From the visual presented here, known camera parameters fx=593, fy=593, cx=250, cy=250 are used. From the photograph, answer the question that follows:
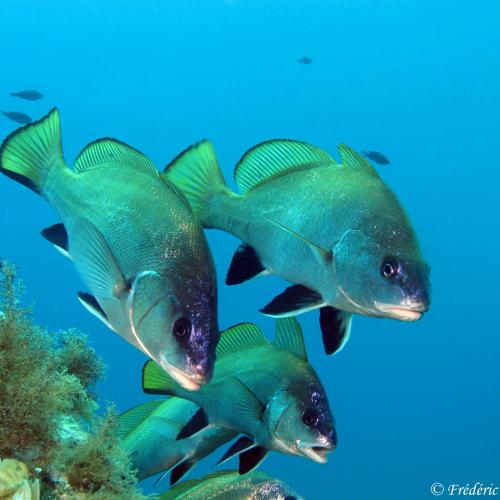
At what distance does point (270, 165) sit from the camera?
11.1 feet

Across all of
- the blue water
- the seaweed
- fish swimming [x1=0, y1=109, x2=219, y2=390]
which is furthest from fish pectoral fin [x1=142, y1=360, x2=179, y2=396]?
the blue water

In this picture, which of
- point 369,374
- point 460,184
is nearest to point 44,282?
point 369,374

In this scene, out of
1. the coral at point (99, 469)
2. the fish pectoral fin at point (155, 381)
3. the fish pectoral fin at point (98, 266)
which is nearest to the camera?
the fish pectoral fin at point (98, 266)

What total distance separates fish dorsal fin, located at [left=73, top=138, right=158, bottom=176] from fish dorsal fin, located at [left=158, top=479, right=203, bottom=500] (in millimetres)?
1896

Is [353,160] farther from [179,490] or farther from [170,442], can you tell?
[179,490]

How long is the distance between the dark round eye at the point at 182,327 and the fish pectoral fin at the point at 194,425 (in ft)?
4.38

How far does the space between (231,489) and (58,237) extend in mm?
1784

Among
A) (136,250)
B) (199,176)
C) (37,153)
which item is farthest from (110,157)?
(136,250)

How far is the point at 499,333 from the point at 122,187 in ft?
309

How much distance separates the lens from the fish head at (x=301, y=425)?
11.1 feet

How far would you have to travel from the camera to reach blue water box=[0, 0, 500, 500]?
3044 inches

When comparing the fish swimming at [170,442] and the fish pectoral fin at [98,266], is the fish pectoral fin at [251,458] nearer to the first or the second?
the fish swimming at [170,442]

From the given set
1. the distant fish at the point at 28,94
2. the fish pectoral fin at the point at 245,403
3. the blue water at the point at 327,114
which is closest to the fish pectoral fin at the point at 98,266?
the fish pectoral fin at the point at 245,403

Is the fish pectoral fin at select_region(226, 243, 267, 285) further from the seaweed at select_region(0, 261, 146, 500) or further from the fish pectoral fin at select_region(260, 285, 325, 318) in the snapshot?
the seaweed at select_region(0, 261, 146, 500)
